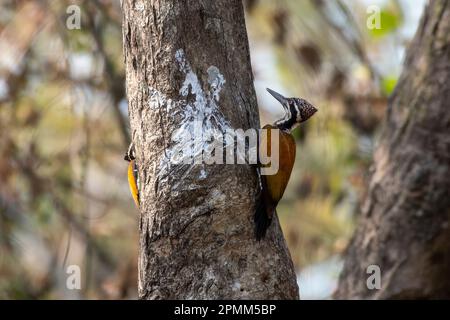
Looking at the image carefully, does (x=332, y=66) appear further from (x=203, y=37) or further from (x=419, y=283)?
(x=203, y=37)

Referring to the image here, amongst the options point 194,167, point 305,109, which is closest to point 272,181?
point 194,167

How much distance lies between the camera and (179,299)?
3.58 meters

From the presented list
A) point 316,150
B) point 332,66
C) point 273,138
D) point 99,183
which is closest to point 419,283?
point 273,138

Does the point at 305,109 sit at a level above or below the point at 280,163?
above

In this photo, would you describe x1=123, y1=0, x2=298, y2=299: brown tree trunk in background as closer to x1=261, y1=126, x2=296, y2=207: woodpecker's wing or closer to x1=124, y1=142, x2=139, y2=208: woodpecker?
x1=261, y1=126, x2=296, y2=207: woodpecker's wing

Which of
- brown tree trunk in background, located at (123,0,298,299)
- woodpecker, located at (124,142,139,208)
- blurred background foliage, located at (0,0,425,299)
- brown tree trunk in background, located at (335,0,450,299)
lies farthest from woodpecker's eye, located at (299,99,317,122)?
blurred background foliage, located at (0,0,425,299)

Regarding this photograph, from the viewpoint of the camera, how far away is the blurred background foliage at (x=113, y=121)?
23.5 feet

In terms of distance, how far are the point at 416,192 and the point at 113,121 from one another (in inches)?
151

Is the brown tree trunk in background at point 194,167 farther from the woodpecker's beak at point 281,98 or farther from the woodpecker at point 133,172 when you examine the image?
the woodpecker's beak at point 281,98

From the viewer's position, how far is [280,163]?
13.8ft

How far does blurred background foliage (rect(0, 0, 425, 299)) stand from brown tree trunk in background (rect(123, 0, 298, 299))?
115 inches

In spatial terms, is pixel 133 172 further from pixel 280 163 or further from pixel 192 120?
pixel 280 163
